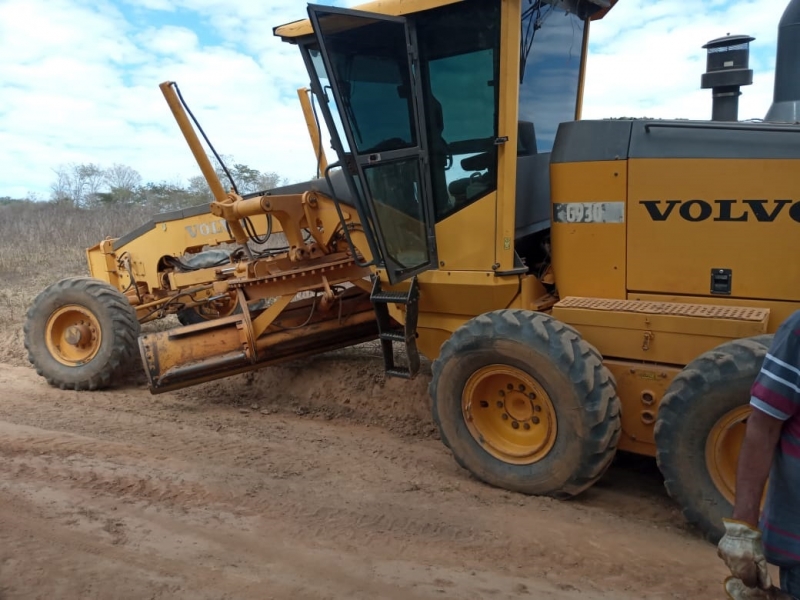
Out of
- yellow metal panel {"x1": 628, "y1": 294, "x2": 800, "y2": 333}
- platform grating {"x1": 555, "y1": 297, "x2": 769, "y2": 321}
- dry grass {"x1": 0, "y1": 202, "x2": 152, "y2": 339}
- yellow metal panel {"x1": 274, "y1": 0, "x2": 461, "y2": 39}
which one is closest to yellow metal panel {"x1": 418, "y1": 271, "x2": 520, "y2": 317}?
platform grating {"x1": 555, "y1": 297, "x2": 769, "y2": 321}

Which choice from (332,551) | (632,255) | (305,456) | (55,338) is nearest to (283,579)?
(332,551)

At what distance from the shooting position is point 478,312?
14.3 feet

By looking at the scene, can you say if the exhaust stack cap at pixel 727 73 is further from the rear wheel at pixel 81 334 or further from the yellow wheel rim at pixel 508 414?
the rear wheel at pixel 81 334

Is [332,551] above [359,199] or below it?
below

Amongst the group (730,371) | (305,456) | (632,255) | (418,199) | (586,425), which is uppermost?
(418,199)

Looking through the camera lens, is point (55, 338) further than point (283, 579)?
Yes

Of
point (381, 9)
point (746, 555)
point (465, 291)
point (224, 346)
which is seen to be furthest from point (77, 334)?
point (746, 555)

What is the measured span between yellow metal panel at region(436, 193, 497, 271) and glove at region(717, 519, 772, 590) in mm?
2434

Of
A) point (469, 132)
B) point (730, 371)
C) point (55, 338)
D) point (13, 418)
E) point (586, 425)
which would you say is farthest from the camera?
point (55, 338)

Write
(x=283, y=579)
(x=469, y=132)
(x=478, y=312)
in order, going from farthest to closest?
(x=478, y=312) < (x=469, y=132) < (x=283, y=579)

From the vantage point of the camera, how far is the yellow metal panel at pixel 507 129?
12.4ft

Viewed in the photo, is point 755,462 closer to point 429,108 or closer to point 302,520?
point 302,520

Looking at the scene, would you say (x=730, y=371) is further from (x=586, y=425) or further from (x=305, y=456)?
(x=305, y=456)

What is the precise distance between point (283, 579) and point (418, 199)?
7.57 feet
